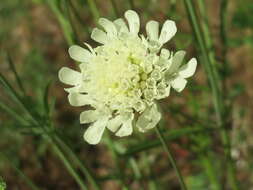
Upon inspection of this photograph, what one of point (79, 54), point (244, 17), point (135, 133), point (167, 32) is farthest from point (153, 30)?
point (244, 17)

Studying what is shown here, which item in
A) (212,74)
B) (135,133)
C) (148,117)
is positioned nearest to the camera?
(148,117)

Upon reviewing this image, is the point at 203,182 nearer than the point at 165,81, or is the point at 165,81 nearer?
the point at 165,81

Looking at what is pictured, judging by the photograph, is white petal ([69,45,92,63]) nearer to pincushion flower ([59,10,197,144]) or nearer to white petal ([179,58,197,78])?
pincushion flower ([59,10,197,144])

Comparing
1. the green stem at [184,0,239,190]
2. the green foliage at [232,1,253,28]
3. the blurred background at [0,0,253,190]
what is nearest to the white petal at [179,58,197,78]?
the green stem at [184,0,239,190]

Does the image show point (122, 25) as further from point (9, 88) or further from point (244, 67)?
point (244, 67)

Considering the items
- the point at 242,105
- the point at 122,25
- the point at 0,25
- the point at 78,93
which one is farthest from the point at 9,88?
the point at 0,25

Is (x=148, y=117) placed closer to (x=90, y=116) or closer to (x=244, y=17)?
(x=90, y=116)

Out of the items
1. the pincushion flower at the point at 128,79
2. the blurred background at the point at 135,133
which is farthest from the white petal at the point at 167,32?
the blurred background at the point at 135,133
